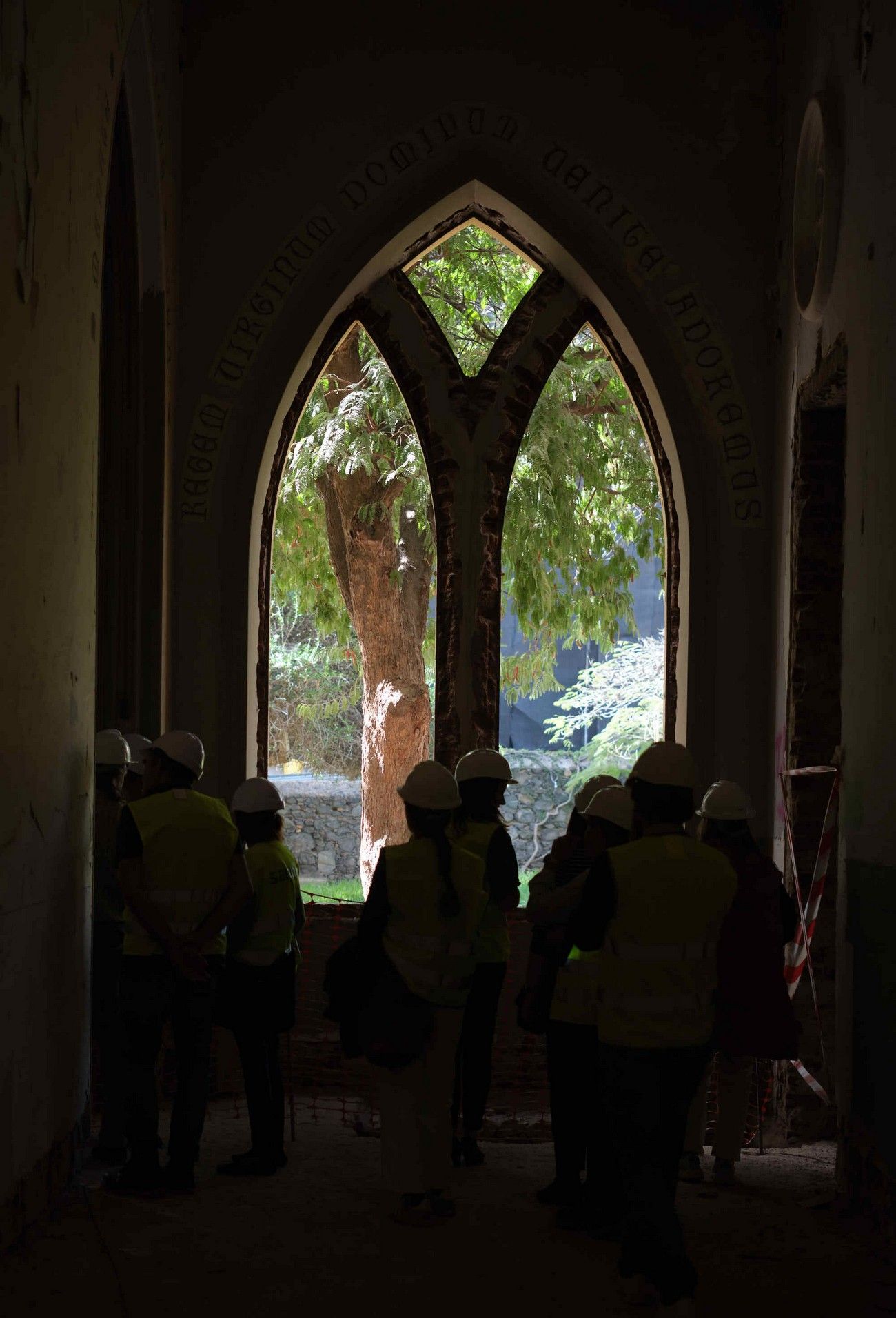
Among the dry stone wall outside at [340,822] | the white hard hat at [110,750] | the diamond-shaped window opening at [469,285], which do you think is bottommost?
the dry stone wall outside at [340,822]

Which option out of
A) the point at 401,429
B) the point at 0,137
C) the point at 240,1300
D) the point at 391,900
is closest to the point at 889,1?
the point at 0,137

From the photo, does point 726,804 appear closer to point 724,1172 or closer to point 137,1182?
point 724,1172

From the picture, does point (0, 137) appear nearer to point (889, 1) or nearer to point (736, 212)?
point (889, 1)

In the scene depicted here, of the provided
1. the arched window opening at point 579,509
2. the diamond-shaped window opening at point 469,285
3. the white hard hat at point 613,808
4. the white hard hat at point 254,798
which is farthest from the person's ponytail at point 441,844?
the diamond-shaped window opening at point 469,285

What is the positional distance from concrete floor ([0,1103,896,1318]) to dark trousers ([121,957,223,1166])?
0.17 metres

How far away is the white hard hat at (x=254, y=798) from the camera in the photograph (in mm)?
4602

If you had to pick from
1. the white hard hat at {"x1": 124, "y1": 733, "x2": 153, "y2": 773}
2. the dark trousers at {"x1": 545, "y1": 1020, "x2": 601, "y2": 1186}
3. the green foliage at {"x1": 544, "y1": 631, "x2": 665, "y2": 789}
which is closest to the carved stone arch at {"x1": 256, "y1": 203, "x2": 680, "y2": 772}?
A: the white hard hat at {"x1": 124, "y1": 733, "x2": 153, "y2": 773}

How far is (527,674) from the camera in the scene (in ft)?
50.6

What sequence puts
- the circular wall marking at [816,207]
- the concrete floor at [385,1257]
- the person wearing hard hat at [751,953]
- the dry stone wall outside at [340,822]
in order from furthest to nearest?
the dry stone wall outside at [340,822] < the circular wall marking at [816,207] < the person wearing hard hat at [751,953] < the concrete floor at [385,1257]

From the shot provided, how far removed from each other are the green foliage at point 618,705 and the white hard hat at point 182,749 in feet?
48.2

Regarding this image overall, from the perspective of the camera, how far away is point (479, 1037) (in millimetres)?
4750

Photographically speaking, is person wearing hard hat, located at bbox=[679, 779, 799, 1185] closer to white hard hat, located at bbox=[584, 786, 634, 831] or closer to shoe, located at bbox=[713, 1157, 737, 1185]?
shoe, located at bbox=[713, 1157, 737, 1185]

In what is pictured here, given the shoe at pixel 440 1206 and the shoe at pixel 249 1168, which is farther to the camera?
the shoe at pixel 249 1168

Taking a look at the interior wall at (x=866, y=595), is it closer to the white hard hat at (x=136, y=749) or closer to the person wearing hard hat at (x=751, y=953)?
the person wearing hard hat at (x=751, y=953)
